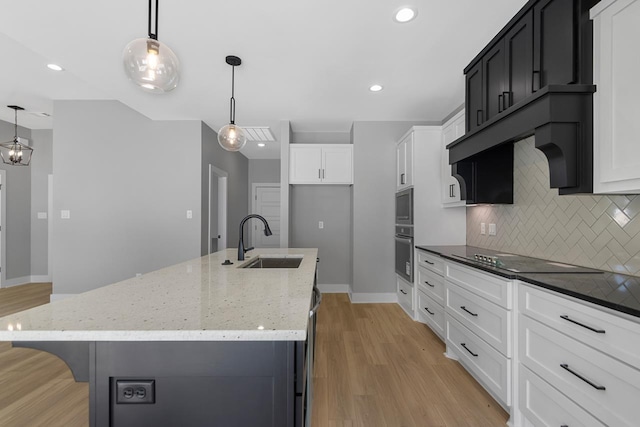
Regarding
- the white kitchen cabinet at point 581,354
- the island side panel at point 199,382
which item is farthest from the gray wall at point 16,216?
the white kitchen cabinet at point 581,354

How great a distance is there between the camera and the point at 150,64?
1343mm

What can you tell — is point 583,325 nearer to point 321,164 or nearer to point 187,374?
point 187,374

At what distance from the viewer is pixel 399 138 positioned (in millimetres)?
4125

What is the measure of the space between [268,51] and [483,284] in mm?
2419

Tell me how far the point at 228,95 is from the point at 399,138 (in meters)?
2.32

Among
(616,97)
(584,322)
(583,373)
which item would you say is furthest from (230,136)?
(583,373)

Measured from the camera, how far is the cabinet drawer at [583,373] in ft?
3.50

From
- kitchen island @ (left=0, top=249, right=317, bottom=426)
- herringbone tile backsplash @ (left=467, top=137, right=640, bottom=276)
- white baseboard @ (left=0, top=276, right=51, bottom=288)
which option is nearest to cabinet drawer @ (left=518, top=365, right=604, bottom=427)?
herringbone tile backsplash @ (left=467, top=137, right=640, bottom=276)

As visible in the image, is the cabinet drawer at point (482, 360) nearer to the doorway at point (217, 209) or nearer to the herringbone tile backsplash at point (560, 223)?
the herringbone tile backsplash at point (560, 223)

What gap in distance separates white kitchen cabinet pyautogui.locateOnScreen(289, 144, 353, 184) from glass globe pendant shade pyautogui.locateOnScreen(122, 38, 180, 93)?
9.32 ft

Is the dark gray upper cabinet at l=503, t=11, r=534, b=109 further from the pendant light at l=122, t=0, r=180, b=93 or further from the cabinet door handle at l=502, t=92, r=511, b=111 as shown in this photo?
the pendant light at l=122, t=0, r=180, b=93

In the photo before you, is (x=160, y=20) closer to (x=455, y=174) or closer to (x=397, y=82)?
(x=397, y=82)

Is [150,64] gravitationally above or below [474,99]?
below

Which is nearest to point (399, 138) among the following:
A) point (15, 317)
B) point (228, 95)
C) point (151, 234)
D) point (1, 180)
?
point (228, 95)
